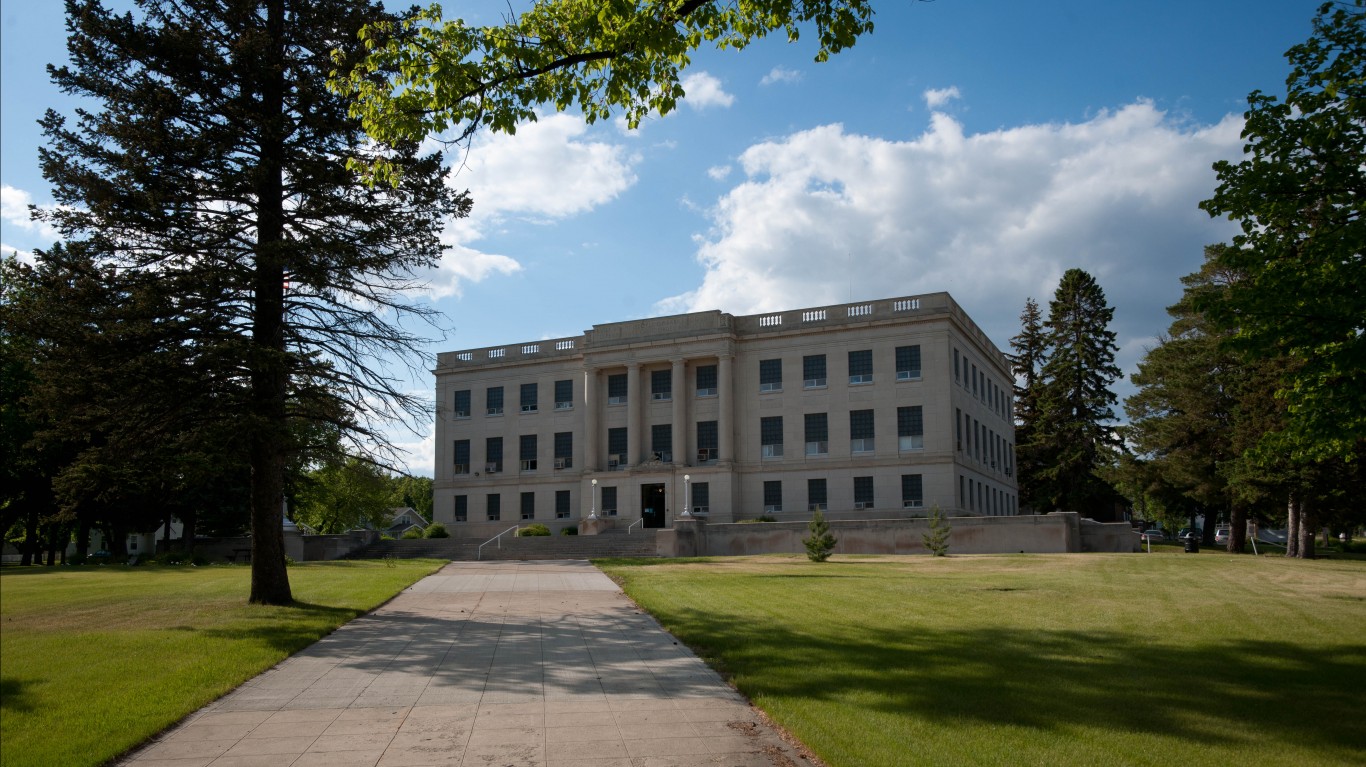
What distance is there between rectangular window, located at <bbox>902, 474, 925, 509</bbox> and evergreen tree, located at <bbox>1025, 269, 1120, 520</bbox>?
1672 cm

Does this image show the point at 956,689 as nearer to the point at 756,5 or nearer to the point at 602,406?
the point at 756,5

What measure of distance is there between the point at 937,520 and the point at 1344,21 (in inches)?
1002

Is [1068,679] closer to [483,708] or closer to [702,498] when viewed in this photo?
[483,708]

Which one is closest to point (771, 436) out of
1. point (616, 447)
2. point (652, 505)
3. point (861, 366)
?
point (861, 366)

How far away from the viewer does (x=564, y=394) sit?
211 feet

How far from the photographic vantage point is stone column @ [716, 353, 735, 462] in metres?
56.9

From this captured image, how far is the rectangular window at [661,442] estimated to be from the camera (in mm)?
59531

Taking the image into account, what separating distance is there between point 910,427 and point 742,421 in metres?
10.1

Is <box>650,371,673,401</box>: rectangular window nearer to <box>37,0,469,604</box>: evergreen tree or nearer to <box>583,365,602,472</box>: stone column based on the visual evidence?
<box>583,365,602,472</box>: stone column

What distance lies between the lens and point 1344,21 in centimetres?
1435


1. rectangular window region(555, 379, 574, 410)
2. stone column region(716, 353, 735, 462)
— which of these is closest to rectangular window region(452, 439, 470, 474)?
rectangular window region(555, 379, 574, 410)

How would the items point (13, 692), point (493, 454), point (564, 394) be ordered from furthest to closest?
point (493, 454) → point (564, 394) → point (13, 692)

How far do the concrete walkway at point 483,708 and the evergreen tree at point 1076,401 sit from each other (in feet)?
187

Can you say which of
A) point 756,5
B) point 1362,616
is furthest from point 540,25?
point 1362,616
